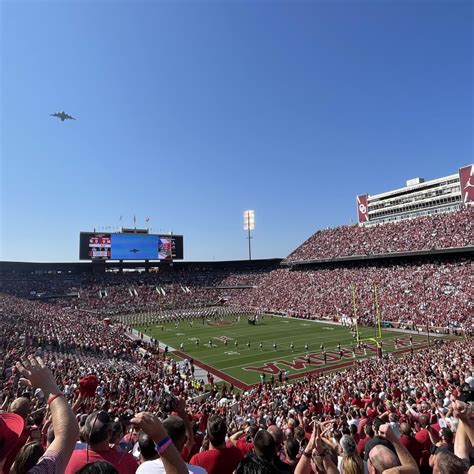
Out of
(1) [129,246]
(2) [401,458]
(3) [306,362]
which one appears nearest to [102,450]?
(2) [401,458]

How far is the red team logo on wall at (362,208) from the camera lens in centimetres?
6872

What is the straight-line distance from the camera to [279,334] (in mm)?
32250

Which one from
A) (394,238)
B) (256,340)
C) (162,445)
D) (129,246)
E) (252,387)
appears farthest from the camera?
(129,246)

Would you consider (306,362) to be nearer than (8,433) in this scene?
No

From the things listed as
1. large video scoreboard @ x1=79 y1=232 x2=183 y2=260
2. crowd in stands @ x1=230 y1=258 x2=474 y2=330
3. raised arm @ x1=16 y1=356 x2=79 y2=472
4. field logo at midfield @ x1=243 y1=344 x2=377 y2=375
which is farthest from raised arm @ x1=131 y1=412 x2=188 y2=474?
large video scoreboard @ x1=79 y1=232 x2=183 y2=260

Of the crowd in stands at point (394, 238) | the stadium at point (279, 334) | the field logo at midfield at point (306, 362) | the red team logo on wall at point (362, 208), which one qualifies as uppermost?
the red team logo on wall at point (362, 208)

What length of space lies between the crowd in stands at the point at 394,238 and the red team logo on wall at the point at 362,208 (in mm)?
8372

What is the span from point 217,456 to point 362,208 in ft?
234

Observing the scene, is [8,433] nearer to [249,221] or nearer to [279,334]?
[279,334]

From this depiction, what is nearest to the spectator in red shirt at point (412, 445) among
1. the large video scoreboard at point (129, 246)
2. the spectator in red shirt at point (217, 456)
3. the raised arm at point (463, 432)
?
the raised arm at point (463, 432)

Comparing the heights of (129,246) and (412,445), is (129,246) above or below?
above

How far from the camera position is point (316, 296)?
46094 mm

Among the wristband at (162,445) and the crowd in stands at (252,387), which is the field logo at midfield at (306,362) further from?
the wristband at (162,445)

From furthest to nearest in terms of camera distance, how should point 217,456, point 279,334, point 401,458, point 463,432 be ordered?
point 279,334 → point 463,432 → point 217,456 → point 401,458
